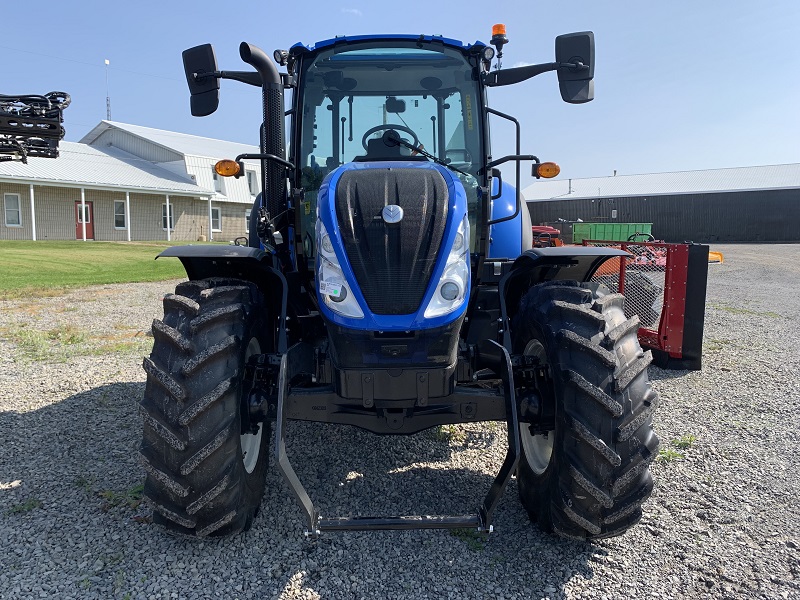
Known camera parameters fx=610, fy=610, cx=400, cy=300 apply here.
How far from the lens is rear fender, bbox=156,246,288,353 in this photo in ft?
10.7

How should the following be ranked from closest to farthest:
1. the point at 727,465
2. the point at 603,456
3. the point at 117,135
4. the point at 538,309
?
the point at 603,456
the point at 538,309
the point at 727,465
the point at 117,135

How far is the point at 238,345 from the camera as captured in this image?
2.99 metres

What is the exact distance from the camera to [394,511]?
11.1ft

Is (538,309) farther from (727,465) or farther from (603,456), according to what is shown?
(727,465)

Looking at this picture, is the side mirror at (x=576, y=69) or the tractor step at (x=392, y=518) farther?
the side mirror at (x=576, y=69)

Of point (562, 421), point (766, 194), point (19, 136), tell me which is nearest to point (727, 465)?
point (562, 421)

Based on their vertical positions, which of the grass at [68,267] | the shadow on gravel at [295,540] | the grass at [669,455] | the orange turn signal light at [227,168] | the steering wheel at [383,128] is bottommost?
the shadow on gravel at [295,540]

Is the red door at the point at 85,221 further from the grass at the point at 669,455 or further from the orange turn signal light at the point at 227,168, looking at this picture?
the grass at the point at 669,455

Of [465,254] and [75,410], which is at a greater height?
[465,254]

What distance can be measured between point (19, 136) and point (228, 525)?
12.9m

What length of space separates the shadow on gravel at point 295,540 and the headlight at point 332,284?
1.20 metres

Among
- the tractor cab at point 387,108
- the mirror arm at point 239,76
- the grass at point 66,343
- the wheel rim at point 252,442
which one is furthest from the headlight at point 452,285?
the grass at point 66,343

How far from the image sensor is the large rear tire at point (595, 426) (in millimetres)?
2744

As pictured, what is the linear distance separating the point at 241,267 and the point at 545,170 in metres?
1.96
